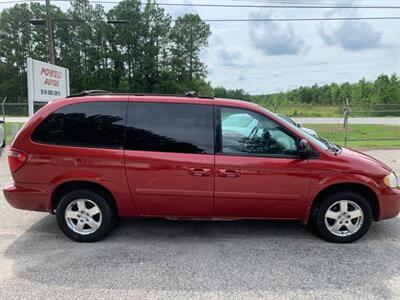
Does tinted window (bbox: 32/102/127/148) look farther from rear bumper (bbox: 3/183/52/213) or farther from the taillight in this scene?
rear bumper (bbox: 3/183/52/213)

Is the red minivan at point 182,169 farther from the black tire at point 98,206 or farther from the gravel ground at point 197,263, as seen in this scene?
the gravel ground at point 197,263

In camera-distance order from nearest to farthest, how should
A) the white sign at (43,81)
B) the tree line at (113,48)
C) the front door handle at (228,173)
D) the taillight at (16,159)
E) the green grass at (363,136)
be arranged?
the front door handle at (228,173)
the taillight at (16,159)
the white sign at (43,81)
the green grass at (363,136)
the tree line at (113,48)

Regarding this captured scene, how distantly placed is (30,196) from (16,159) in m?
0.48

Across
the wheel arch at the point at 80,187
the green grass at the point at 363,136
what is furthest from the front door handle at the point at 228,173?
the green grass at the point at 363,136

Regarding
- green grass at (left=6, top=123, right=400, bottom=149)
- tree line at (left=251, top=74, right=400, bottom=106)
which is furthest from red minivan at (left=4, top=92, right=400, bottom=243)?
tree line at (left=251, top=74, right=400, bottom=106)

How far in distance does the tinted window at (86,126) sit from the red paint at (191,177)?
80 millimetres

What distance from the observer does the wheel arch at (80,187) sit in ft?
15.0

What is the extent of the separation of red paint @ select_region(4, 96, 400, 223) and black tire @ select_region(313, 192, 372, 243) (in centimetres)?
15

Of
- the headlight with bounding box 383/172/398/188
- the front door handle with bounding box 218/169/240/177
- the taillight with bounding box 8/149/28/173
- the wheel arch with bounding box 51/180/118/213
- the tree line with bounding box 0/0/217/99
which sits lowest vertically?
the wheel arch with bounding box 51/180/118/213

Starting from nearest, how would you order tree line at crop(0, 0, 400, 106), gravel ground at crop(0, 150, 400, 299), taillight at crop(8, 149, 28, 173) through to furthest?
1. gravel ground at crop(0, 150, 400, 299)
2. taillight at crop(8, 149, 28, 173)
3. tree line at crop(0, 0, 400, 106)

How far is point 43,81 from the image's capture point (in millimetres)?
12648

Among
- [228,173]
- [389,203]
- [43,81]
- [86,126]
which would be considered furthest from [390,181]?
[43,81]

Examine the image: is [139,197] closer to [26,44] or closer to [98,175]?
[98,175]

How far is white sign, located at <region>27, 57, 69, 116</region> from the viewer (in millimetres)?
11914
